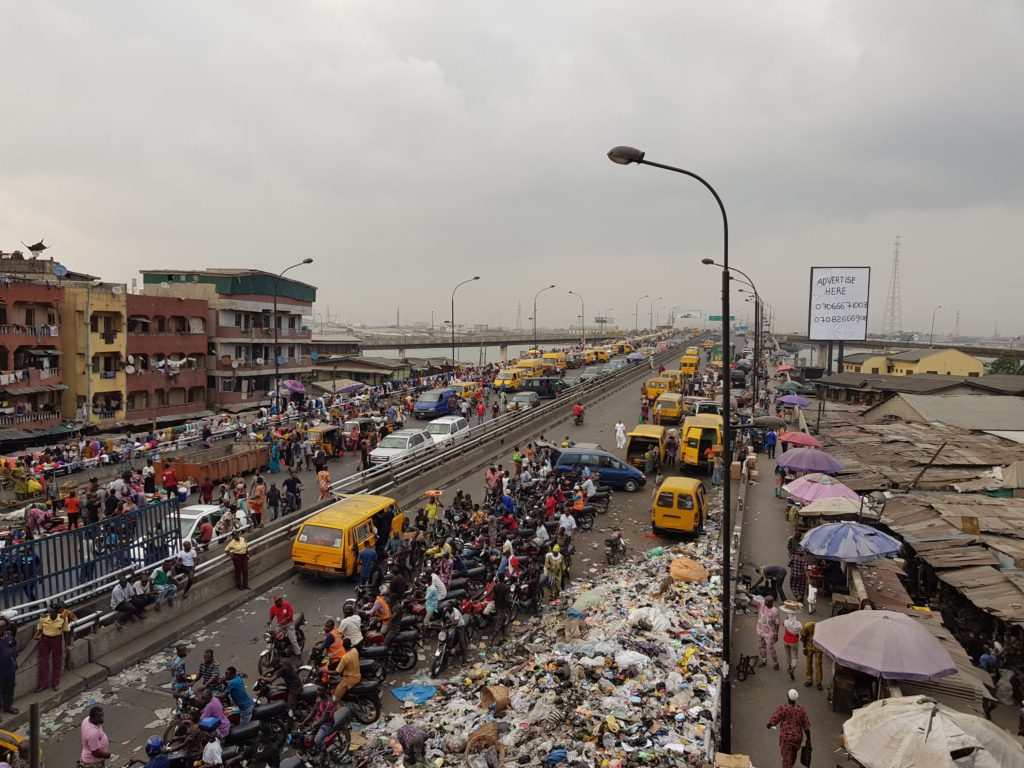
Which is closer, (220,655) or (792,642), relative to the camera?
(792,642)

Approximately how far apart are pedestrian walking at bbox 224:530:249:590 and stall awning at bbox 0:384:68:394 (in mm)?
23554

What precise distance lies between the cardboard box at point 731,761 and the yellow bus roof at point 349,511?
9.21 m

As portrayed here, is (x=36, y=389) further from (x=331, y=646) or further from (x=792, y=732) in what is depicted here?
(x=792, y=732)

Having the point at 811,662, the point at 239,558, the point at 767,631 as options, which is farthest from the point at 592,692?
the point at 239,558

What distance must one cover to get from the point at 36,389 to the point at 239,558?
2522 centimetres

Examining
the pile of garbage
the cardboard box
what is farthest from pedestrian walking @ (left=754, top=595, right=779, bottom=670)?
the cardboard box

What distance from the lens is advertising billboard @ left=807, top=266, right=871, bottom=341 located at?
48375 mm

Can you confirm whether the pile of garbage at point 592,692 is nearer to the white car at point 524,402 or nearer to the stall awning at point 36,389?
the white car at point 524,402

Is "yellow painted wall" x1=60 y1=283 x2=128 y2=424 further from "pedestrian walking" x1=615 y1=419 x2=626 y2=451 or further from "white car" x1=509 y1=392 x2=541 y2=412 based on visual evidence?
"pedestrian walking" x1=615 y1=419 x2=626 y2=451

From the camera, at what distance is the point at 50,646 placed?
1030 centimetres

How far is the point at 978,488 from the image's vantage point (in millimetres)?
21250

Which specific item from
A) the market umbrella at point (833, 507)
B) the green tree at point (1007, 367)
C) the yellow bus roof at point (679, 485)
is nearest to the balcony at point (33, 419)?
the yellow bus roof at point (679, 485)

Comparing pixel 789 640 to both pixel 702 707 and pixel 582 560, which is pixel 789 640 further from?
pixel 582 560

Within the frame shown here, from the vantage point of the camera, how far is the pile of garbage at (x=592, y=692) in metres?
8.70
